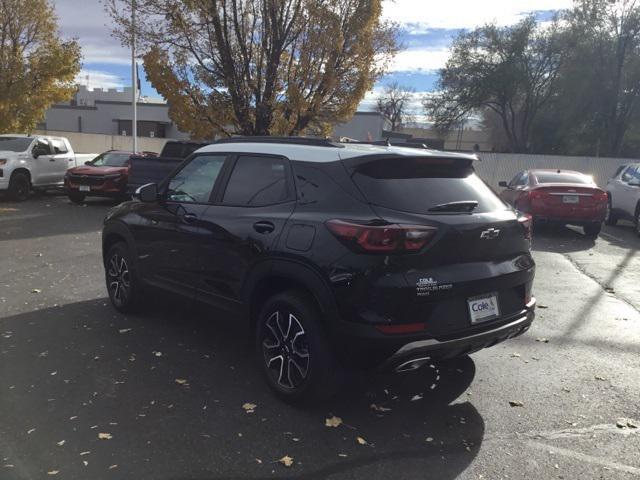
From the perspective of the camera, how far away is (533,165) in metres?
26.4

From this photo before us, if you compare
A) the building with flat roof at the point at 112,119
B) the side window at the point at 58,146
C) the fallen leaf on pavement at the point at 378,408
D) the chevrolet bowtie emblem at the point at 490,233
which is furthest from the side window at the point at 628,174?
the building with flat roof at the point at 112,119

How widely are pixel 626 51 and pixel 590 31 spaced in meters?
2.35

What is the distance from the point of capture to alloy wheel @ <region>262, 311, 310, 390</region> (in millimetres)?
3777

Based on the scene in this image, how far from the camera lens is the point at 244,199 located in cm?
431

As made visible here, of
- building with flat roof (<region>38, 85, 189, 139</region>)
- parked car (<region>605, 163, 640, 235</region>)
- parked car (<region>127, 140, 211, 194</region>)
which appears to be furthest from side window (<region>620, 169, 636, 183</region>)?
building with flat roof (<region>38, 85, 189, 139</region>)

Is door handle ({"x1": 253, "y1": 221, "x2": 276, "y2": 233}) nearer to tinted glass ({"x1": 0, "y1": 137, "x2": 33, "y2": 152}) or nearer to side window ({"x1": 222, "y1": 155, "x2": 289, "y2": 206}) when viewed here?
side window ({"x1": 222, "y1": 155, "x2": 289, "y2": 206})

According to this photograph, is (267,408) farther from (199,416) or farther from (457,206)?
(457,206)

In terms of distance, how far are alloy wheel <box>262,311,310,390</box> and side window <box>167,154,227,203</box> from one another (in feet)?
4.32

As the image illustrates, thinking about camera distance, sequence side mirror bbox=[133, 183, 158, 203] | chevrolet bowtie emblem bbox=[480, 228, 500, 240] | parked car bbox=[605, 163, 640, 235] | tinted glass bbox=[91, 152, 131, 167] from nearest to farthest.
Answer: chevrolet bowtie emblem bbox=[480, 228, 500, 240], side mirror bbox=[133, 183, 158, 203], parked car bbox=[605, 163, 640, 235], tinted glass bbox=[91, 152, 131, 167]

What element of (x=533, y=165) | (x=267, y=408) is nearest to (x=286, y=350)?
(x=267, y=408)

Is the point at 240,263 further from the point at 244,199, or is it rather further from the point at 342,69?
the point at 342,69

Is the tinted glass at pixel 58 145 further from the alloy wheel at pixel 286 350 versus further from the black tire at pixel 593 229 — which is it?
the alloy wheel at pixel 286 350

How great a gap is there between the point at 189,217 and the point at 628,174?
41.3 feet

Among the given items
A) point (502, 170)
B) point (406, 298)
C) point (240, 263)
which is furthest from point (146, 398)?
point (502, 170)
